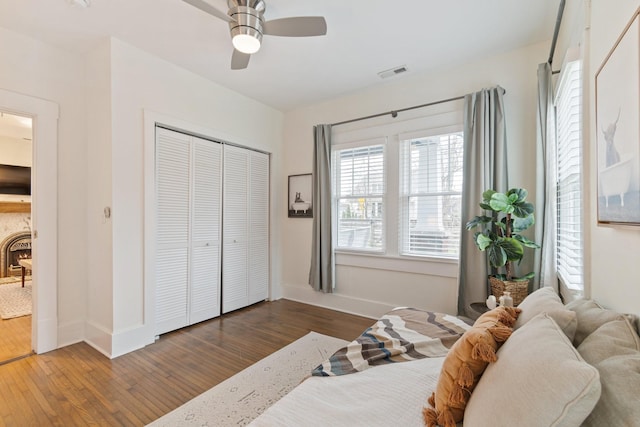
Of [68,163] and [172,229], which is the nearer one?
[68,163]

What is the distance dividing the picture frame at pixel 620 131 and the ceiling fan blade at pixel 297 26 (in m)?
1.64

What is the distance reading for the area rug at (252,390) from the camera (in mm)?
1777

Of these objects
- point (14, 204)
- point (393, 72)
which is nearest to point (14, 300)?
point (14, 204)

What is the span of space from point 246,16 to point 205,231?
228 cm

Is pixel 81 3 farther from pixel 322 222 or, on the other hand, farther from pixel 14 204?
pixel 14 204

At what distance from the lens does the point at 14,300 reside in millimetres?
3988

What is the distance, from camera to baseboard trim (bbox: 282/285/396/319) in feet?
11.6

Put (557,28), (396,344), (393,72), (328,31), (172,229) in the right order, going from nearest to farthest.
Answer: (396,344), (557,28), (328,31), (172,229), (393,72)

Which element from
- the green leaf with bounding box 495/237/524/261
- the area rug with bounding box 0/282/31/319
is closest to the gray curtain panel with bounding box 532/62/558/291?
the green leaf with bounding box 495/237/524/261

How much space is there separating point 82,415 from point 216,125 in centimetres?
289

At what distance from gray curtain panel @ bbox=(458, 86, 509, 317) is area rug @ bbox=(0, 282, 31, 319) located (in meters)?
5.15

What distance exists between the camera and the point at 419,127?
10.8 ft

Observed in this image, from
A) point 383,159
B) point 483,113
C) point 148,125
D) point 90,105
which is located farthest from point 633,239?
point 90,105

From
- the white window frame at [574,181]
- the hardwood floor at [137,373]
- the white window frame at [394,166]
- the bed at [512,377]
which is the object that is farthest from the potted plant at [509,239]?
the hardwood floor at [137,373]
